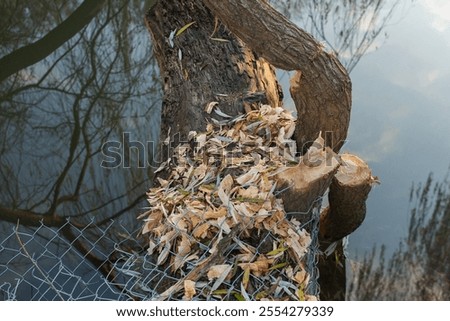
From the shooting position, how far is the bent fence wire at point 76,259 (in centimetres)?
238

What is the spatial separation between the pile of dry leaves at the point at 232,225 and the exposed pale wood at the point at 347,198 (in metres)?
0.35

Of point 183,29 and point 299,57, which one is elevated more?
point 183,29

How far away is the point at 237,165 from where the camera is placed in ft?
7.63

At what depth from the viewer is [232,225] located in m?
2.08

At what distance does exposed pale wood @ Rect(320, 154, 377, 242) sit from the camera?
8.54 ft

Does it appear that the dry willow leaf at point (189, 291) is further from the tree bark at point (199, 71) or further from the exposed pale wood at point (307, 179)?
the tree bark at point (199, 71)

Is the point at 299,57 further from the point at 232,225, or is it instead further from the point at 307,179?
the point at 232,225

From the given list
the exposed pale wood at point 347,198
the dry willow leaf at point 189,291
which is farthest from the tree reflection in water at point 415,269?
the dry willow leaf at point 189,291

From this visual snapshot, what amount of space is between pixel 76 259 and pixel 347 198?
58.1 inches

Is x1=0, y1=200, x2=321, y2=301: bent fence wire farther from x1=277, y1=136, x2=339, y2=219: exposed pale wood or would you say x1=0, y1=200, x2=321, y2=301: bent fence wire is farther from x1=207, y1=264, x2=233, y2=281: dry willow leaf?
x1=207, y1=264, x2=233, y2=281: dry willow leaf

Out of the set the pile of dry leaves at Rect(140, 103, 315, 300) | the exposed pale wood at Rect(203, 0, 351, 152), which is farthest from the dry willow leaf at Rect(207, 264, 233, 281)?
the exposed pale wood at Rect(203, 0, 351, 152)

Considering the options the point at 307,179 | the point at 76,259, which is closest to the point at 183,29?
the point at 307,179

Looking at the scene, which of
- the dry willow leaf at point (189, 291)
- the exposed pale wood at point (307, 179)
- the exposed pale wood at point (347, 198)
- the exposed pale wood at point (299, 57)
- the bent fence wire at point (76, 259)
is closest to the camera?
the dry willow leaf at point (189, 291)
